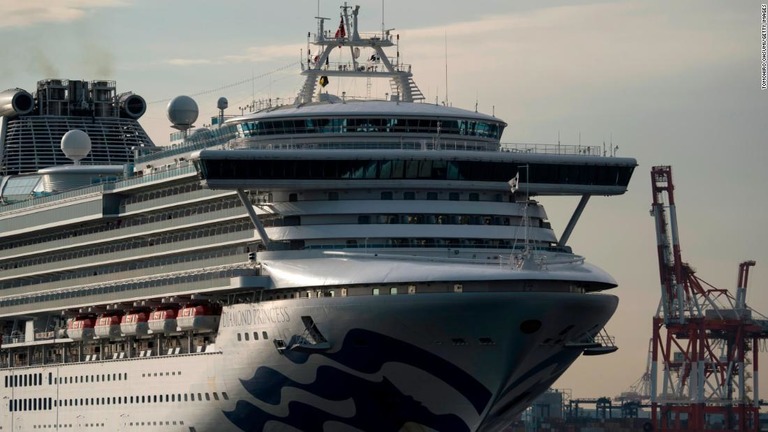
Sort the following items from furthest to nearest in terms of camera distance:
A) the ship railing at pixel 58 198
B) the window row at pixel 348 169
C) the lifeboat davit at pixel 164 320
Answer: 1. the ship railing at pixel 58 198
2. the lifeboat davit at pixel 164 320
3. the window row at pixel 348 169

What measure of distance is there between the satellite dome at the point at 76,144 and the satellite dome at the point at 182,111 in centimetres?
1050

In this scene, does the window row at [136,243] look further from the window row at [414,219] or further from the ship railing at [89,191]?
the window row at [414,219]

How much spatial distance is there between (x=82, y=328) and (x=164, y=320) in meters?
7.56

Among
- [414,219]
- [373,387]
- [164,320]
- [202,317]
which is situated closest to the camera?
[373,387]

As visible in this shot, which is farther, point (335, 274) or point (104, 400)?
point (104, 400)

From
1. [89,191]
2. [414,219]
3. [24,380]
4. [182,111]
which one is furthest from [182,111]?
[414,219]

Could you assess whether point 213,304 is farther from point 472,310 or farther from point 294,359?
point 472,310

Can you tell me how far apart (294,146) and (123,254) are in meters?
11.7

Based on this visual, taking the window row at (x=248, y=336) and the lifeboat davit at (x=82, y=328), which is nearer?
the window row at (x=248, y=336)

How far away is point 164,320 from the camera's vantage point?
74.6m

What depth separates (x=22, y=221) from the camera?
88.9 meters

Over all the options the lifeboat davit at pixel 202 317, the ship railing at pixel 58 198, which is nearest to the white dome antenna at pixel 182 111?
the ship railing at pixel 58 198

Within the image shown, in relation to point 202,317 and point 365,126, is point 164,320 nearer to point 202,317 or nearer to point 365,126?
→ point 202,317

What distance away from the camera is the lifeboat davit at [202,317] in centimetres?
7232
